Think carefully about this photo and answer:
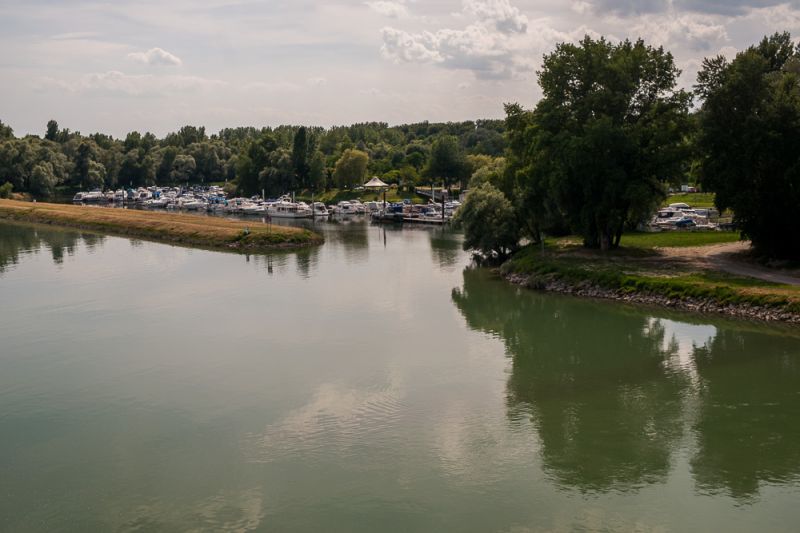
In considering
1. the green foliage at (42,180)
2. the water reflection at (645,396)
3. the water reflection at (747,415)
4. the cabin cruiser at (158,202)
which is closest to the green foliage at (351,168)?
the cabin cruiser at (158,202)

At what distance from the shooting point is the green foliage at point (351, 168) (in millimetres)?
137125

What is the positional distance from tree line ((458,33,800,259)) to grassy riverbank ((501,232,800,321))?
240 centimetres

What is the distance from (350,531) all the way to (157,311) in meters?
28.4

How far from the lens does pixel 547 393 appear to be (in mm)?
29203

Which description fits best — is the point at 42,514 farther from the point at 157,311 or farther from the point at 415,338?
the point at 157,311

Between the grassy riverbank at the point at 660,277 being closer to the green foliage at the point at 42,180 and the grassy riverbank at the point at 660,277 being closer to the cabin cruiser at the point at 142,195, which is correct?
the cabin cruiser at the point at 142,195

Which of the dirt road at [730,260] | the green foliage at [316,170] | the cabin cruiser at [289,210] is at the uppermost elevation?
the green foliage at [316,170]

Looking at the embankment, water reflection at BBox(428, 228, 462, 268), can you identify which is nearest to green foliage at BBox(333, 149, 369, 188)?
water reflection at BBox(428, 228, 462, 268)

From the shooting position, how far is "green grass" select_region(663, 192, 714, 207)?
8988 centimetres

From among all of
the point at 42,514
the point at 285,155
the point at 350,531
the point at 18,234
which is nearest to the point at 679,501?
the point at 350,531

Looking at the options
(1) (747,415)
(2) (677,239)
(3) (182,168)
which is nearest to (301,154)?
(3) (182,168)

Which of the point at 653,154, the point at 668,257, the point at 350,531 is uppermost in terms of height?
the point at 653,154

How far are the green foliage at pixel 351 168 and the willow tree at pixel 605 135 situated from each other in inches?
3277

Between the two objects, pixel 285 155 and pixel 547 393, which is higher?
pixel 285 155
